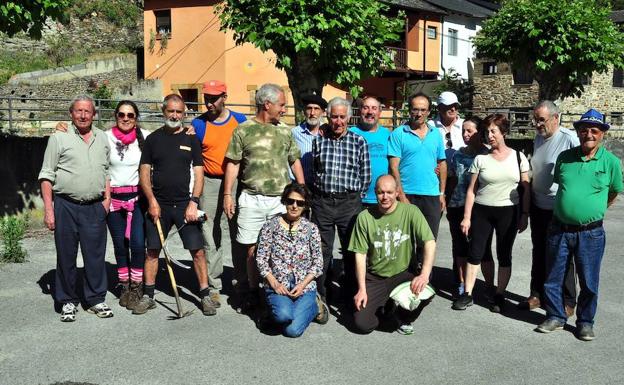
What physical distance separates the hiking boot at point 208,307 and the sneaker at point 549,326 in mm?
2668

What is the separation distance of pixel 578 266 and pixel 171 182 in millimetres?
3358

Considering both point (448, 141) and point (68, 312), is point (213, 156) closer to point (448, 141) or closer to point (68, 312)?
point (68, 312)

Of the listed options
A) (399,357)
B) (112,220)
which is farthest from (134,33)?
(399,357)

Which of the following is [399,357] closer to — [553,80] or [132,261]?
[132,261]

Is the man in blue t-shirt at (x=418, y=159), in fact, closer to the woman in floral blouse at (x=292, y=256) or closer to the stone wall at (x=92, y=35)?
the woman in floral blouse at (x=292, y=256)

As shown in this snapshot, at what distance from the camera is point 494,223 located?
581cm

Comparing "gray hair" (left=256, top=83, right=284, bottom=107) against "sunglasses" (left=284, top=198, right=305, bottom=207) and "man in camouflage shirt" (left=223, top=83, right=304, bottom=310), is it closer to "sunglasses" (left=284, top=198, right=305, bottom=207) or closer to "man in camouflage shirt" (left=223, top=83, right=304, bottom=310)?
"man in camouflage shirt" (left=223, top=83, right=304, bottom=310)

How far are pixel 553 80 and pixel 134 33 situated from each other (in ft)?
63.5

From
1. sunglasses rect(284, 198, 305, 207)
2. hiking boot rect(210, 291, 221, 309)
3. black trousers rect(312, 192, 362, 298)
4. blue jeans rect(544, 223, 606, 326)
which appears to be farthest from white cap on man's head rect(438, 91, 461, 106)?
hiking boot rect(210, 291, 221, 309)

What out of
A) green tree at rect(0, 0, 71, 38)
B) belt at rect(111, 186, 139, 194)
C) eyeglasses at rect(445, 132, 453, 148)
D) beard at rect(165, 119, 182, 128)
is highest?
green tree at rect(0, 0, 71, 38)

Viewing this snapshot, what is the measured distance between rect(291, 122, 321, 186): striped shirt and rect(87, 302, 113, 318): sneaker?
203 cm

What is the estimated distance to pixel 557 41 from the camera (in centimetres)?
1736

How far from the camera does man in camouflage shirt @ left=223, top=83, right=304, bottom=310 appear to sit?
18.1 ft

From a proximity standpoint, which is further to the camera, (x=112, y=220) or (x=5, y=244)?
(x=5, y=244)
